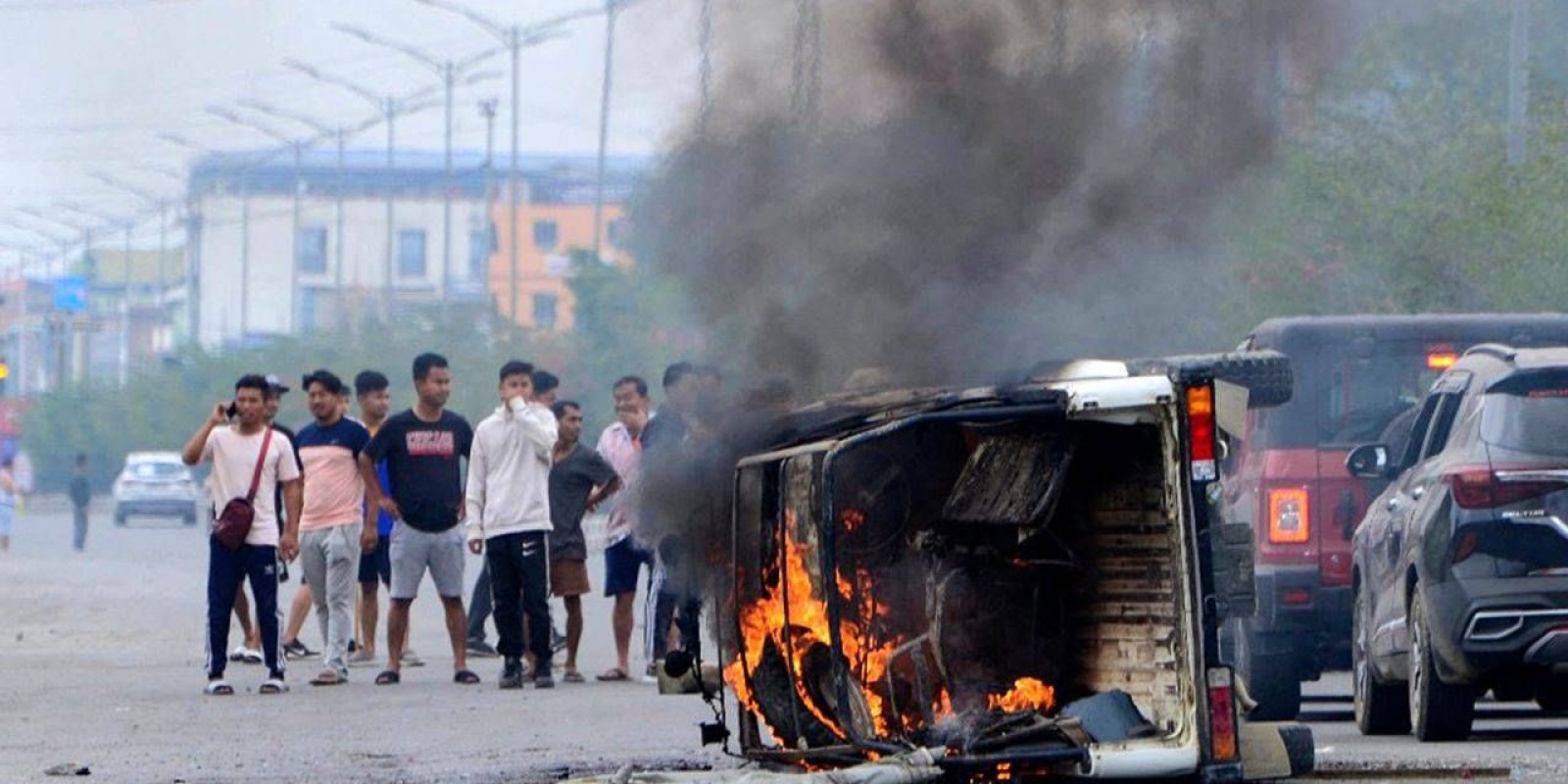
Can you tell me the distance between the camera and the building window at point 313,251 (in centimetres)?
12131

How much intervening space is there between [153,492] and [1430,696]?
172ft

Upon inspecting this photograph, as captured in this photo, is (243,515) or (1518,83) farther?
(1518,83)

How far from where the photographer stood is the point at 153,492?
203ft

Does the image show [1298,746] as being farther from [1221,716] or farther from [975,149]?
[975,149]

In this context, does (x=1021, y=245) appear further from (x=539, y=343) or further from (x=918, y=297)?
(x=539, y=343)

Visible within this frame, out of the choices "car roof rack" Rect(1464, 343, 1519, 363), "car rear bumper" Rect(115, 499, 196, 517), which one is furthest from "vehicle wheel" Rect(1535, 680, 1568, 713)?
"car rear bumper" Rect(115, 499, 196, 517)

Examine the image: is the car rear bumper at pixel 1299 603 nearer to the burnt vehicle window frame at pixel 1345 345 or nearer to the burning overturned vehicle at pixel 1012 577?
the burnt vehicle window frame at pixel 1345 345

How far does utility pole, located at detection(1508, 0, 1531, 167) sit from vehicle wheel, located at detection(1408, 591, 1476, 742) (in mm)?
11952

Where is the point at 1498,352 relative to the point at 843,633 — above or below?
above

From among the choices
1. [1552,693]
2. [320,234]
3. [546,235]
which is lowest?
[1552,693]

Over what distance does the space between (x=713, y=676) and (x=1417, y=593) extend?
314 centimetres

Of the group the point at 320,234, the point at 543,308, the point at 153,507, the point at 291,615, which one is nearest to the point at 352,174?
the point at 320,234


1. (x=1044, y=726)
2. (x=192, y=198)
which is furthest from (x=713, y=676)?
(x=192, y=198)

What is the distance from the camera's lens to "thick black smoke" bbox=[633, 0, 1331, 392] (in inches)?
481
